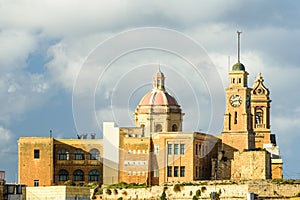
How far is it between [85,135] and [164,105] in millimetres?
11528

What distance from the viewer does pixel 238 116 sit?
14000 centimetres

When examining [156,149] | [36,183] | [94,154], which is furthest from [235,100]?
[36,183]

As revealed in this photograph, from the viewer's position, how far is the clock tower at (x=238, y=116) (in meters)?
138

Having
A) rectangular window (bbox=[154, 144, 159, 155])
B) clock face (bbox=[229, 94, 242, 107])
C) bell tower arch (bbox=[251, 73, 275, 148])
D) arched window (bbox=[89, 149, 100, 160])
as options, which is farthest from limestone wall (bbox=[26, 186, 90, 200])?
bell tower arch (bbox=[251, 73, 275, 148])

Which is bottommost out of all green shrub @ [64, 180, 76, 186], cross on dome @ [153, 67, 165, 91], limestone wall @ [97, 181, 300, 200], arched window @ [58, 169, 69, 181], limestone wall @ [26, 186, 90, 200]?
limestone wall @ [26, 186, 90, 200]

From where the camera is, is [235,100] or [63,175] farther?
[235,100]

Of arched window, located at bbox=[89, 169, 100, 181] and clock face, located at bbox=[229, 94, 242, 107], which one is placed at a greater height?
clock face, located at bbox=[229, 94, 242, 107]

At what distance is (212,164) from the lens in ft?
447

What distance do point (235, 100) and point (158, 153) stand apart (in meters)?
13.7

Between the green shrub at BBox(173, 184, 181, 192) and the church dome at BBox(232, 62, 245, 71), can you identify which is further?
the church dome at BBox(232, 62, 245, 71)

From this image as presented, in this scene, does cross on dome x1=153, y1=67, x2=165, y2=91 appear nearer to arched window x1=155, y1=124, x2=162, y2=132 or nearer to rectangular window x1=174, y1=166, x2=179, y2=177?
arched window x1=155, y1=124, x2=162, y2=132

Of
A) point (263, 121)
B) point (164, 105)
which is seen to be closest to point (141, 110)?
point (164, 105)

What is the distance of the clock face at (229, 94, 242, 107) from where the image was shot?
140 meters

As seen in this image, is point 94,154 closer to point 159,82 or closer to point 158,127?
point 158,127
